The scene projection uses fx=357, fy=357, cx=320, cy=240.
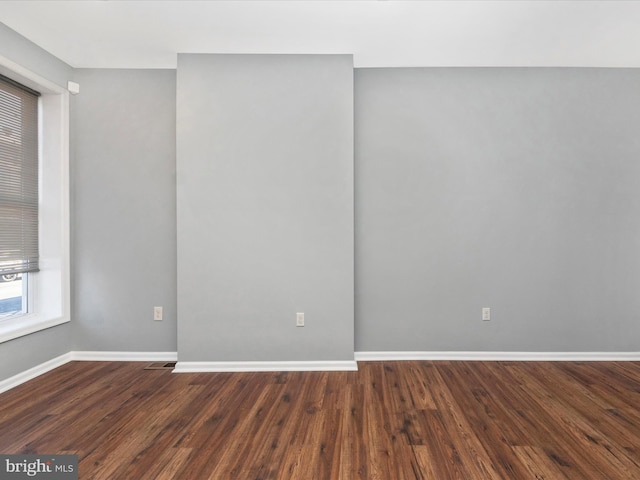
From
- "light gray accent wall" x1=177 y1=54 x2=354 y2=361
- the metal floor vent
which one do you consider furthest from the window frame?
"light gray accent wall" x1=177 y1=54 x2=354 y2=361

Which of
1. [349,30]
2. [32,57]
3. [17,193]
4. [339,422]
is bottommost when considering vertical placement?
[339,422]

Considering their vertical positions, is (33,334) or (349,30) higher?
(349,30)

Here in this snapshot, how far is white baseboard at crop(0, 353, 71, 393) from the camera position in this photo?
8.95 feet

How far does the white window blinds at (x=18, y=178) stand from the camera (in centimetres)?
290

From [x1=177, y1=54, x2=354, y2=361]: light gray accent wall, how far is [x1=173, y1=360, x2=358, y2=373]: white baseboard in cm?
5

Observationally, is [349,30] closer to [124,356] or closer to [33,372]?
[124,356]

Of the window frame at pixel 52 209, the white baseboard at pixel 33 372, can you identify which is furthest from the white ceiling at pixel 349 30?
the white baseboard at pixel 33 372

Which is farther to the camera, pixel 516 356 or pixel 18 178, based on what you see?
pixel 516 356

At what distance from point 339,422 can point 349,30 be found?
111 inches

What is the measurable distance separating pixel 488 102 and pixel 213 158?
2.62 m

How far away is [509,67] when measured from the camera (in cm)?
340

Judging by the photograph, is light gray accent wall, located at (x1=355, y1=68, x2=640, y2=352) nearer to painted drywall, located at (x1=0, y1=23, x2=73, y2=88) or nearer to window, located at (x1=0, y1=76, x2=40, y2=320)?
painted drywall, located at (x1=0, y1=23, x2=73, y2=88)

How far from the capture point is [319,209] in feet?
10.4

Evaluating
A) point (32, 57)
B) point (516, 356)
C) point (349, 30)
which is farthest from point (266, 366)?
point (32, 57)
